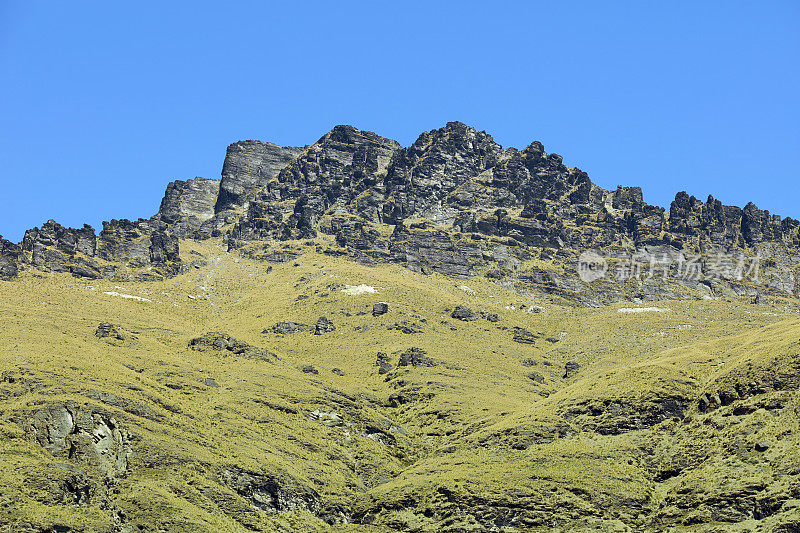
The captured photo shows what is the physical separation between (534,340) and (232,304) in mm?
81497

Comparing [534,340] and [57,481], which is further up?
[534,340]

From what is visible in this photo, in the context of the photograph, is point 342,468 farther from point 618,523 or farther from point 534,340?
point 534,340

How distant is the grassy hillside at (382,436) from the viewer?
260 ft

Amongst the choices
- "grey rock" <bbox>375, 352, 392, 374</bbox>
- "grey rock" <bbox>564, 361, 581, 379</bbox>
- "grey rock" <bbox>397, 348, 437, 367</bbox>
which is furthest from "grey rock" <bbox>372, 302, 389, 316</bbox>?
"grey rock" <bbox>564, 361, 581, 379</bbox>

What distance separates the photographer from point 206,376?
123m

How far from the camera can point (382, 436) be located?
115m

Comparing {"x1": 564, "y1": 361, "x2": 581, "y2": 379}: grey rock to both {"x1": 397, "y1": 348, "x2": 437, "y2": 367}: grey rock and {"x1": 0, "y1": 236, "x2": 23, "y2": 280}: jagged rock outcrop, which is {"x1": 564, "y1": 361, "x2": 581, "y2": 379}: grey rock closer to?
{"x1": 397, "y1": 348, "x2": 437, "y2": 367}: grey rock

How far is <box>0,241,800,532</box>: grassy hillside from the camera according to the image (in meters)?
79.3

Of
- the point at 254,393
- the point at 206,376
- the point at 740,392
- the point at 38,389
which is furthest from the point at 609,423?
the point at 38,389

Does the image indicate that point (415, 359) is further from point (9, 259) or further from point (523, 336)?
point (9, 259)

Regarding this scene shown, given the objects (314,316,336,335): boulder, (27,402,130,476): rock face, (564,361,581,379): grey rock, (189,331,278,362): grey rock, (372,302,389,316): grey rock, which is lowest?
(27,402,130,476): rock face

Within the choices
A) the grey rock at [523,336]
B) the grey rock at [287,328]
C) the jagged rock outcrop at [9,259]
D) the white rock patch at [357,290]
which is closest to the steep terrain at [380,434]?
the grey rock at [287,328]

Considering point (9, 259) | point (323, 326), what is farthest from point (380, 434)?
point (9, 259)

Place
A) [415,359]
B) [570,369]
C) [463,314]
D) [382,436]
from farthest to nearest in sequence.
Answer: [463,314], [570,369], [415,359], [382,436]
